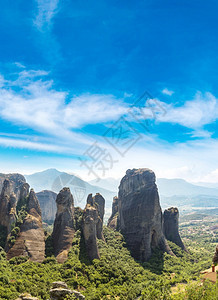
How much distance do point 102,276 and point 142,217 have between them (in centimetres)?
1941

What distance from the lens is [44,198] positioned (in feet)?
406

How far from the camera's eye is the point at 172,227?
57.8 m

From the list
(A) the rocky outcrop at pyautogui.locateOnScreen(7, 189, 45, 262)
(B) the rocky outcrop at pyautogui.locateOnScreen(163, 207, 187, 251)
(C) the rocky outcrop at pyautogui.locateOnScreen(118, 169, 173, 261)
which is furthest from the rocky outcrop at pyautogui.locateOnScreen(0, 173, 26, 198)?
(B) the rocky outcrop at pyautogui.locateOnScreen(163, 207, 187, 251)

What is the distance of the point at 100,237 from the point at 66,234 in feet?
Result: 30.5

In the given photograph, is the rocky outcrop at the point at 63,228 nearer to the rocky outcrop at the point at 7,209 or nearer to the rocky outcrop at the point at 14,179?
the rocky outcrop at the point at 7,209

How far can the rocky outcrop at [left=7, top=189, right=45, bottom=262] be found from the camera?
33344 mm

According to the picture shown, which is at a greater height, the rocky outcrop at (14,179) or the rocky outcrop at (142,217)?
the rocky outcrop at (14,179)

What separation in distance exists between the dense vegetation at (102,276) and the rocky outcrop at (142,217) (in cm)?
311

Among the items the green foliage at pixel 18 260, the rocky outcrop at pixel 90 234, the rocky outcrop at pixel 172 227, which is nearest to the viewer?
the green foliage at pixel 18 260

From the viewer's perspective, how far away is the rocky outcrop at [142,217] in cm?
4678

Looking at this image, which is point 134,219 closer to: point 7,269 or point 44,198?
point 7,269

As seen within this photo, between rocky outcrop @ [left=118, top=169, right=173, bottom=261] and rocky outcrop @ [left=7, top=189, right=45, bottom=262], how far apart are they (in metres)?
20.5

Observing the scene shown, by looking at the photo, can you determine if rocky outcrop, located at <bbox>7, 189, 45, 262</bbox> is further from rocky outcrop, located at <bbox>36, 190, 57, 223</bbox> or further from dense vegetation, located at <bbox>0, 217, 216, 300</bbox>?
rocky outcrop, located at <bbox>36, 190, 57, 223</bbox>

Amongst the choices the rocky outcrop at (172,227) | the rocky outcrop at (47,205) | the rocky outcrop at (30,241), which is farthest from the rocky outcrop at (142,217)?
the rocky outcrop at (47,205)
